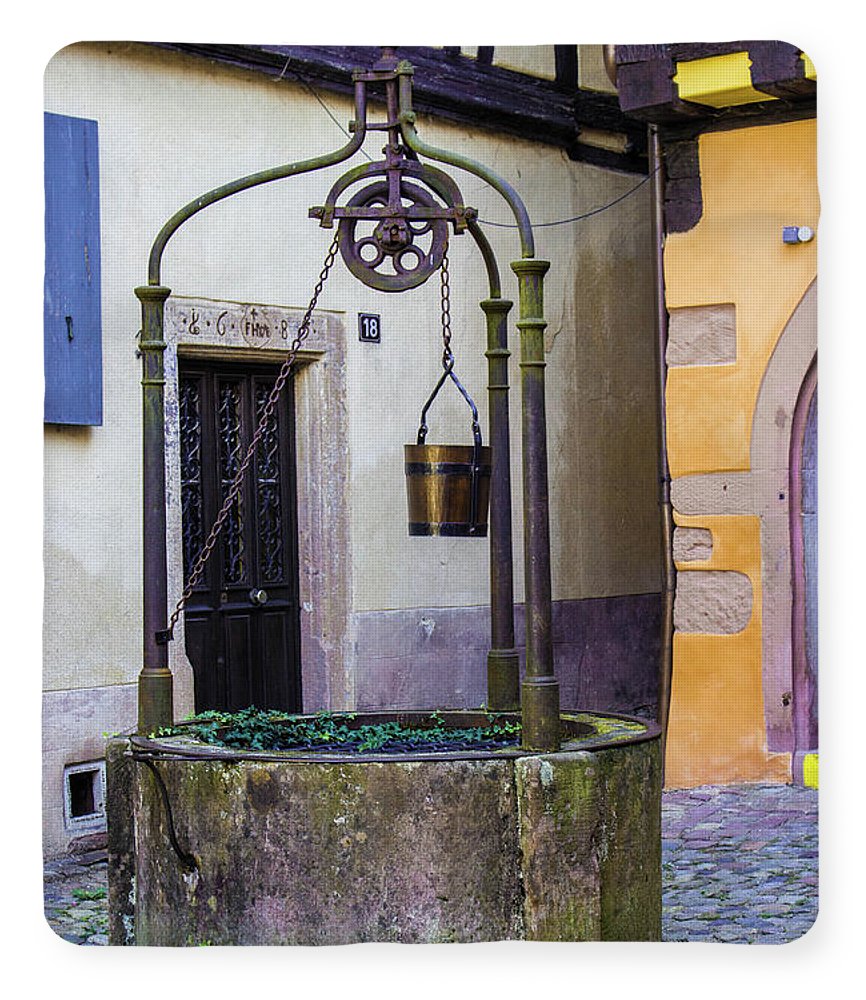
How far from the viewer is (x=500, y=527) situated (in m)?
3.87

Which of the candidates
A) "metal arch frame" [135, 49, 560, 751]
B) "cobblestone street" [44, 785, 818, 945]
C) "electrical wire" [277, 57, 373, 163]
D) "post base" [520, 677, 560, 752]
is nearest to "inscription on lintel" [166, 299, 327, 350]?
"electrical wire" [277, 57, 373, 163]

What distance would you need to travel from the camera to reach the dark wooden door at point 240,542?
464cm

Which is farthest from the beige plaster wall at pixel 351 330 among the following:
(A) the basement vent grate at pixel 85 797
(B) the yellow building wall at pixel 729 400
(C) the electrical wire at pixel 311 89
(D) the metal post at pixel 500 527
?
(D) the metal post at pixel 500 527

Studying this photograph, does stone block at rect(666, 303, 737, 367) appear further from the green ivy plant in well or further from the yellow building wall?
the green ivy plant in well

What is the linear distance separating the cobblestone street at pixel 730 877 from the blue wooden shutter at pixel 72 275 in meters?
1.07

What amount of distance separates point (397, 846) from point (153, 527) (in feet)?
2.93

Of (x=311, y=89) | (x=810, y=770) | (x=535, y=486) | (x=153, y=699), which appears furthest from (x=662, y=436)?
(x=153, y=699)

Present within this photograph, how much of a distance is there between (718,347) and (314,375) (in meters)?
1.25

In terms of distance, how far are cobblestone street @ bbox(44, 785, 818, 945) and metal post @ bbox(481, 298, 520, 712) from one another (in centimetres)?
61

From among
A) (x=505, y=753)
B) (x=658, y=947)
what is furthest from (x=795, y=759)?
(x=505, y=753)

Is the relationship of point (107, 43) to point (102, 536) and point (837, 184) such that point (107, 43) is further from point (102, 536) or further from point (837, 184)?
point (837, 184)

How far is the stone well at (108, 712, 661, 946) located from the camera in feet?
10.1

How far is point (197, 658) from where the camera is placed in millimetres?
4828

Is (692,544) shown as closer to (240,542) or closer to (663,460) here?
(663,460)
